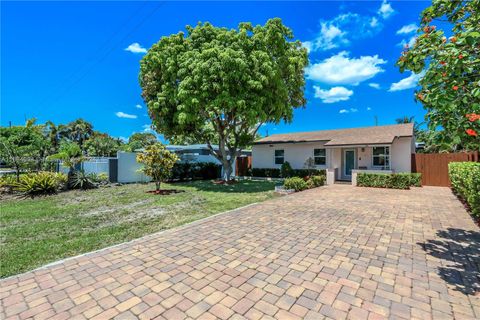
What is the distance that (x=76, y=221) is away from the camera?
6.42 meters

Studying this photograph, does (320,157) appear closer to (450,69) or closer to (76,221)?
(450,69)

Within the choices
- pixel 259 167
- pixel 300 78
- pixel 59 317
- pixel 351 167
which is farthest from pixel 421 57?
pixel 259 167

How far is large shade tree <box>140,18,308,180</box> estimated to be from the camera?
12.5 meters

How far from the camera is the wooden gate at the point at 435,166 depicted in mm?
14562

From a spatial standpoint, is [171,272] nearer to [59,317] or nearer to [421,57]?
[59,317]

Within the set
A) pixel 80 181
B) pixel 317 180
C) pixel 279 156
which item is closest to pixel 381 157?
pixel 317 180

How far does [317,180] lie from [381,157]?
5.88 meters

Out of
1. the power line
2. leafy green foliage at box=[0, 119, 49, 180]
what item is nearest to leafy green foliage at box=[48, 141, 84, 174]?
leafy green foliage at box=[0, 119, 49, 180]

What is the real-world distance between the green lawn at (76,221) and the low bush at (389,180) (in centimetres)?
929

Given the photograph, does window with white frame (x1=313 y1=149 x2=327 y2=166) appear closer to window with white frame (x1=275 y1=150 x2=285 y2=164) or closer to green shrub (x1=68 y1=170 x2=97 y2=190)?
window with white frame (x1=275 y1=150 x2=285 y2=164)

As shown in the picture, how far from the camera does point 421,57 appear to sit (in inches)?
130

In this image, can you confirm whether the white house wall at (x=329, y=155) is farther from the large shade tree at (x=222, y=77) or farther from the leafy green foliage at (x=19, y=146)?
the leafy green foliage at (x=19, y=146)

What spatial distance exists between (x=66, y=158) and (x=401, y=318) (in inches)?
594

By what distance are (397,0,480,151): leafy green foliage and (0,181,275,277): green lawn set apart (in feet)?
18.8
